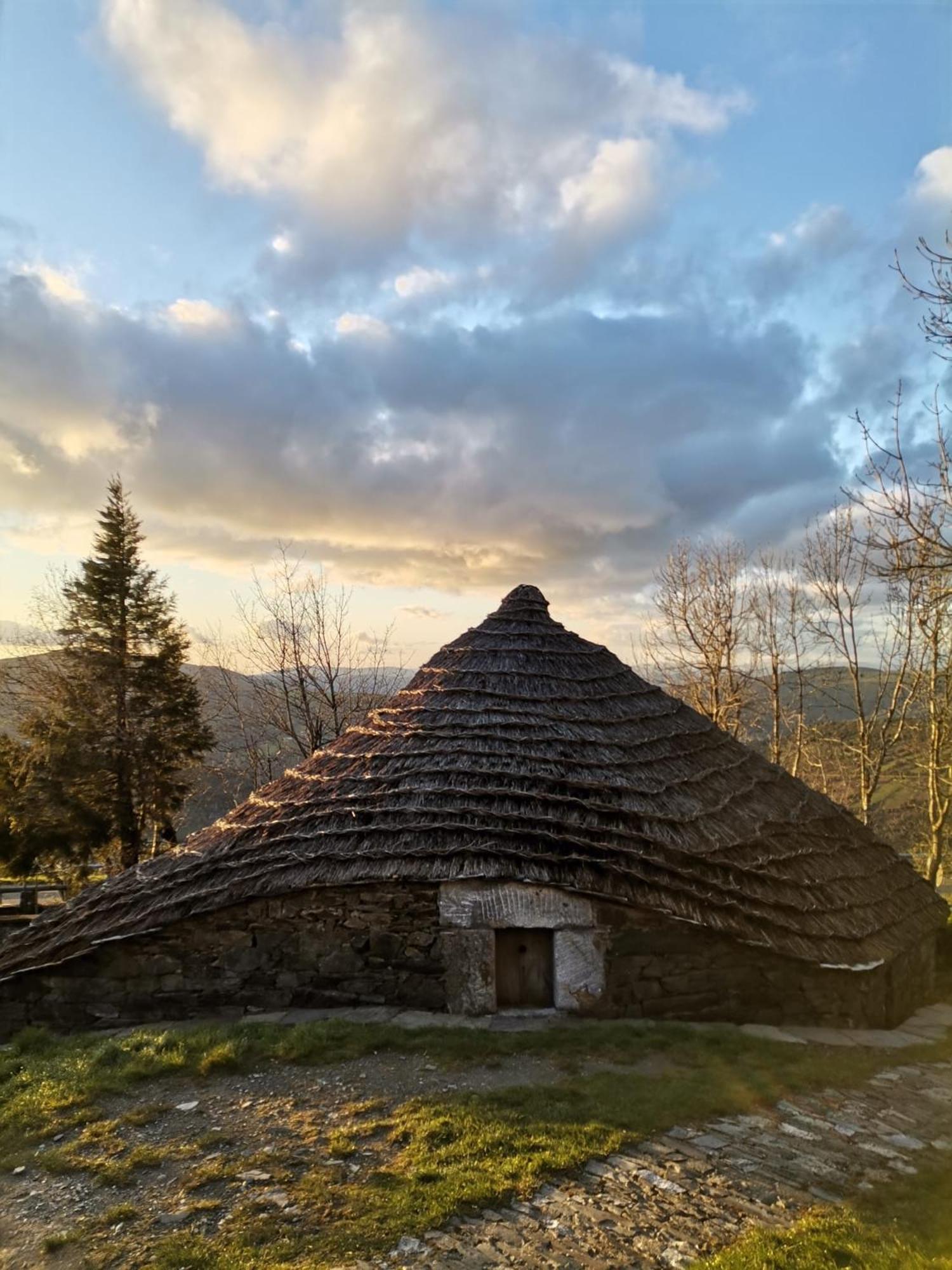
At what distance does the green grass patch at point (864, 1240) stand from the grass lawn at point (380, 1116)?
7 centimetres

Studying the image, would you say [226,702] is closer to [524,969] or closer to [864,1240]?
[524,969]

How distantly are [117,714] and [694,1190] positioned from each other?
67.9 ft

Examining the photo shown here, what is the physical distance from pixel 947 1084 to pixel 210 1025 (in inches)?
300


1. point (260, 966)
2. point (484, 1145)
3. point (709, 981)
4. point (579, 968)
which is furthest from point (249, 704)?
point (484, 1145)

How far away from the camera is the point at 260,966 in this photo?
8773mm

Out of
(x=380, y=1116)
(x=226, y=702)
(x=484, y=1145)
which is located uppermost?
(x=226, y=702)

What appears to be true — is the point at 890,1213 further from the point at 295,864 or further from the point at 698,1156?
the point at 295,864

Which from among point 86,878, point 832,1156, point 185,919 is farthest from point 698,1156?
point 86,878

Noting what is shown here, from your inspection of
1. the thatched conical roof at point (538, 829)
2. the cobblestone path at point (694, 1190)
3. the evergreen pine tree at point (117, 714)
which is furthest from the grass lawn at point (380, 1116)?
the evergreen pine tree at point (117, 714)

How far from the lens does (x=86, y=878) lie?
22203mm

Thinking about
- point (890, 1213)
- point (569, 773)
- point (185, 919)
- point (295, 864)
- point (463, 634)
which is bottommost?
point (890, 1213)

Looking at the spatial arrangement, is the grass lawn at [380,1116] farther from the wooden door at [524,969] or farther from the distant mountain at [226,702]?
the distant mountain at [226,702]

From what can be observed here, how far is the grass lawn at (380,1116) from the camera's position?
14.3ft

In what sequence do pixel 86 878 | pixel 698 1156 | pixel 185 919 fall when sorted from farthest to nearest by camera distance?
pixel 86 878 < pixel 185 919 < pixel 698 1156
